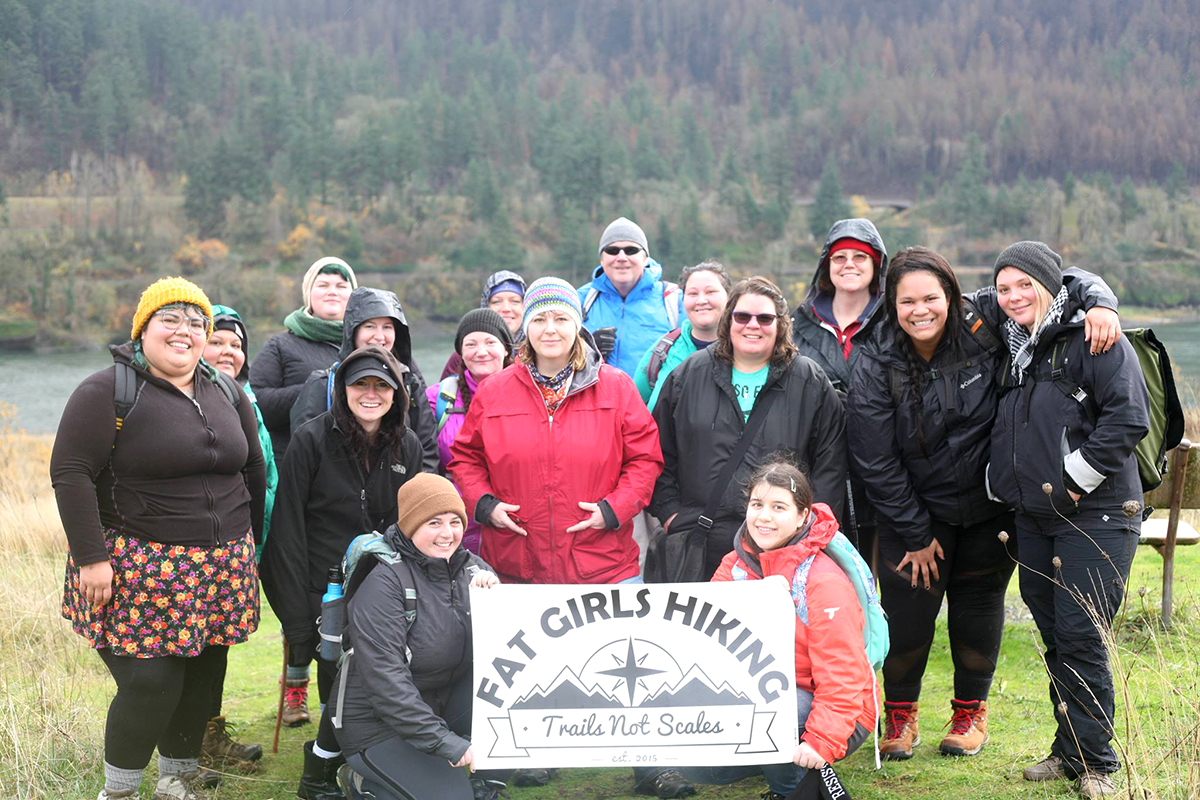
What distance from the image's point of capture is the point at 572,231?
255ft

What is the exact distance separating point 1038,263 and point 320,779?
11.9 ft

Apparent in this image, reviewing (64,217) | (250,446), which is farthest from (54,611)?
(64,217)

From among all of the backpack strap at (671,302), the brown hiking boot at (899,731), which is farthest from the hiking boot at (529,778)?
the backpack strap at (671,302)

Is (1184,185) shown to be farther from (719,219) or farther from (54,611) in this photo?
(54,611)

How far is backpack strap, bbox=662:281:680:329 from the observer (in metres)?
6.39

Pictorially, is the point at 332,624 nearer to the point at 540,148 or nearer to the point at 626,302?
the point at 626,302

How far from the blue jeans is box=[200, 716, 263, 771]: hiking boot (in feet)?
6.91

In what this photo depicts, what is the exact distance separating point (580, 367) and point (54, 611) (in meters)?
4.63

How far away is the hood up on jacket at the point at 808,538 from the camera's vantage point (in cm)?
398

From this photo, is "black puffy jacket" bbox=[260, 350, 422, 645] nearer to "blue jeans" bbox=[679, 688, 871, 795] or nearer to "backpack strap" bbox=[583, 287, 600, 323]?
"blue jeans" bbox=[679, 688, 871, 795]

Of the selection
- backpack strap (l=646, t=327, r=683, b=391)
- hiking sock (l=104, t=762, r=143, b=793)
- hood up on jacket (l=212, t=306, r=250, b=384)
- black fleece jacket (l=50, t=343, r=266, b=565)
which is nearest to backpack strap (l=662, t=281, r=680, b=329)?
backpack strap (l=646, t=327, r=683, b=391)

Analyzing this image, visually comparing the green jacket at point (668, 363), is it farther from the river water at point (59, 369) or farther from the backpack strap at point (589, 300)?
the river water at point (59, 369)

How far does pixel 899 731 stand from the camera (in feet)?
15.7

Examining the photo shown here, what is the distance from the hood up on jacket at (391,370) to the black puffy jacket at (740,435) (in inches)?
47.1
